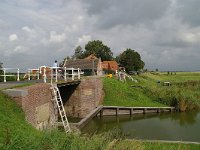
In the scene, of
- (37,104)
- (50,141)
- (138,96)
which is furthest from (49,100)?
(138,96)

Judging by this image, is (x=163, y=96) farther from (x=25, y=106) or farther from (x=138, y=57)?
(x=138, y=57)

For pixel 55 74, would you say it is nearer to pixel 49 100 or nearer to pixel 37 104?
pixel 49 100

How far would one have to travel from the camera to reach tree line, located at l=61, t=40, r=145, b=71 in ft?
266

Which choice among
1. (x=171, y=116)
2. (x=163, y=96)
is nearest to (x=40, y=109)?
(x=171, y=116)

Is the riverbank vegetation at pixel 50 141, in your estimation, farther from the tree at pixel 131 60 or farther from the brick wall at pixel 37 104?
the tree at pixel 131 60

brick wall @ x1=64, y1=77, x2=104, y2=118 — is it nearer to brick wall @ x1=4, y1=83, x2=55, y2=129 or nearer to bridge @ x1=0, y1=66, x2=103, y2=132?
bridge @ x1=0, y1=66, x2=103, y2=132

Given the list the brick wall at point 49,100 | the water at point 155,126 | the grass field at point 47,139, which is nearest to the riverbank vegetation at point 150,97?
the brick wall at point 49,100

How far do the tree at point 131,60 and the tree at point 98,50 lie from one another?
8647mm

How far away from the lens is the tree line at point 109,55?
266 ft

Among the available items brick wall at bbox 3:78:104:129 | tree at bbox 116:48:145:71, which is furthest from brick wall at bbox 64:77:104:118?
tree at bbox 116:48:145:71

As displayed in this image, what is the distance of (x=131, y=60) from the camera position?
265ft

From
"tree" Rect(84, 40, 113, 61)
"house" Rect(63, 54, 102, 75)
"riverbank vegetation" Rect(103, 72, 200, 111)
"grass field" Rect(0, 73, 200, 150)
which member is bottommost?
"riverbank vegetation" Rect(103, 72, 200, 111)

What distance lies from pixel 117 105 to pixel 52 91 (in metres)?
11.8

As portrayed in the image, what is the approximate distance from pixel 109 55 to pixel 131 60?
46.9ft
